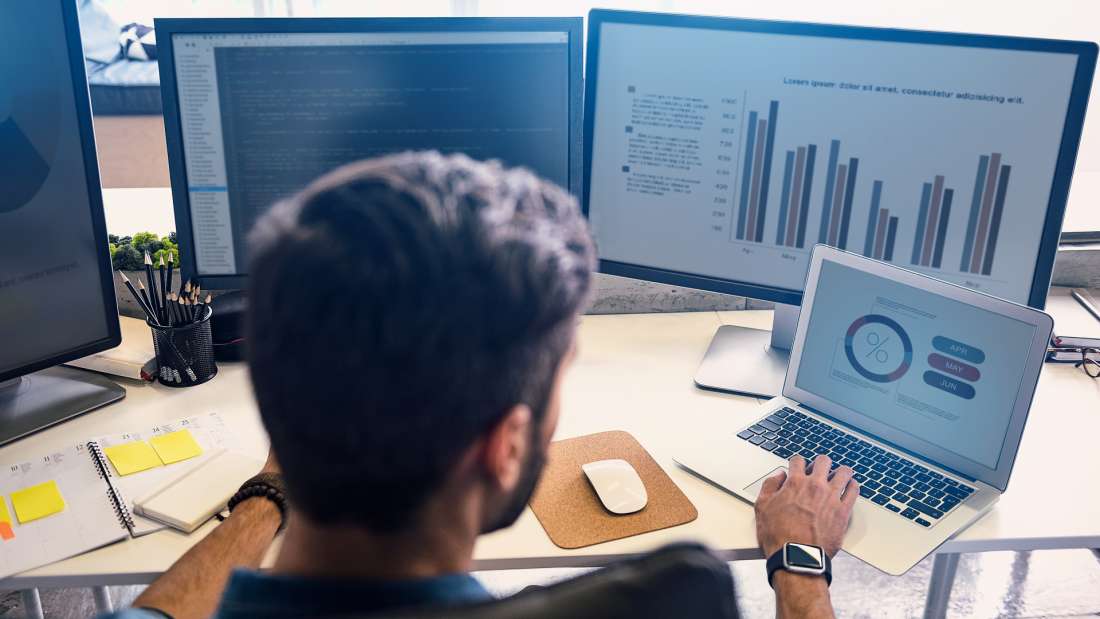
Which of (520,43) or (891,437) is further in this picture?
(520,43)

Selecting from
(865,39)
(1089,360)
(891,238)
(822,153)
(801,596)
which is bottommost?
(801,596)

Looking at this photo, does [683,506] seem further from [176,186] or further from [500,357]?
[176,186]

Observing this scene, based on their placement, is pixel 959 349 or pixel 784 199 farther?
pixel 784 199

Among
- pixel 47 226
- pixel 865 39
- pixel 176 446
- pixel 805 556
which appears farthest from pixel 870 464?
pixel 47 226

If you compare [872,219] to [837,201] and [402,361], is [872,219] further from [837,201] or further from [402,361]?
Answer: [402,361]

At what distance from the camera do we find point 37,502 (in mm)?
1077

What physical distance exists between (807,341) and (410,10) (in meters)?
3.55

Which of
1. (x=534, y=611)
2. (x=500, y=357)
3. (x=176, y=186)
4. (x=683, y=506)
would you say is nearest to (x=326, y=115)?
(x=176, y=186)

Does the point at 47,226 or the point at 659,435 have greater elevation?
the point at 47,226

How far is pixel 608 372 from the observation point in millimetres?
1415

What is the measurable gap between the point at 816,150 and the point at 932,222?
7.2 inches

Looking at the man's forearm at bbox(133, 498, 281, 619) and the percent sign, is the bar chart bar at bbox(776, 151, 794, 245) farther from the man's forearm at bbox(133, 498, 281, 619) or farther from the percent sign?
the man's forearm at bbox(133, 498, 281, 619)

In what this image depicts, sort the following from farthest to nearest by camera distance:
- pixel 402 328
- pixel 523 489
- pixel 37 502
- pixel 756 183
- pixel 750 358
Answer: pixel 750 358, pixel 756 183, pixel 37 502, pixel 523 489, pixel 402 328

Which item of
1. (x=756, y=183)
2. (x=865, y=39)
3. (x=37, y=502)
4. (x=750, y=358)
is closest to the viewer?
(x=37, y=502)
